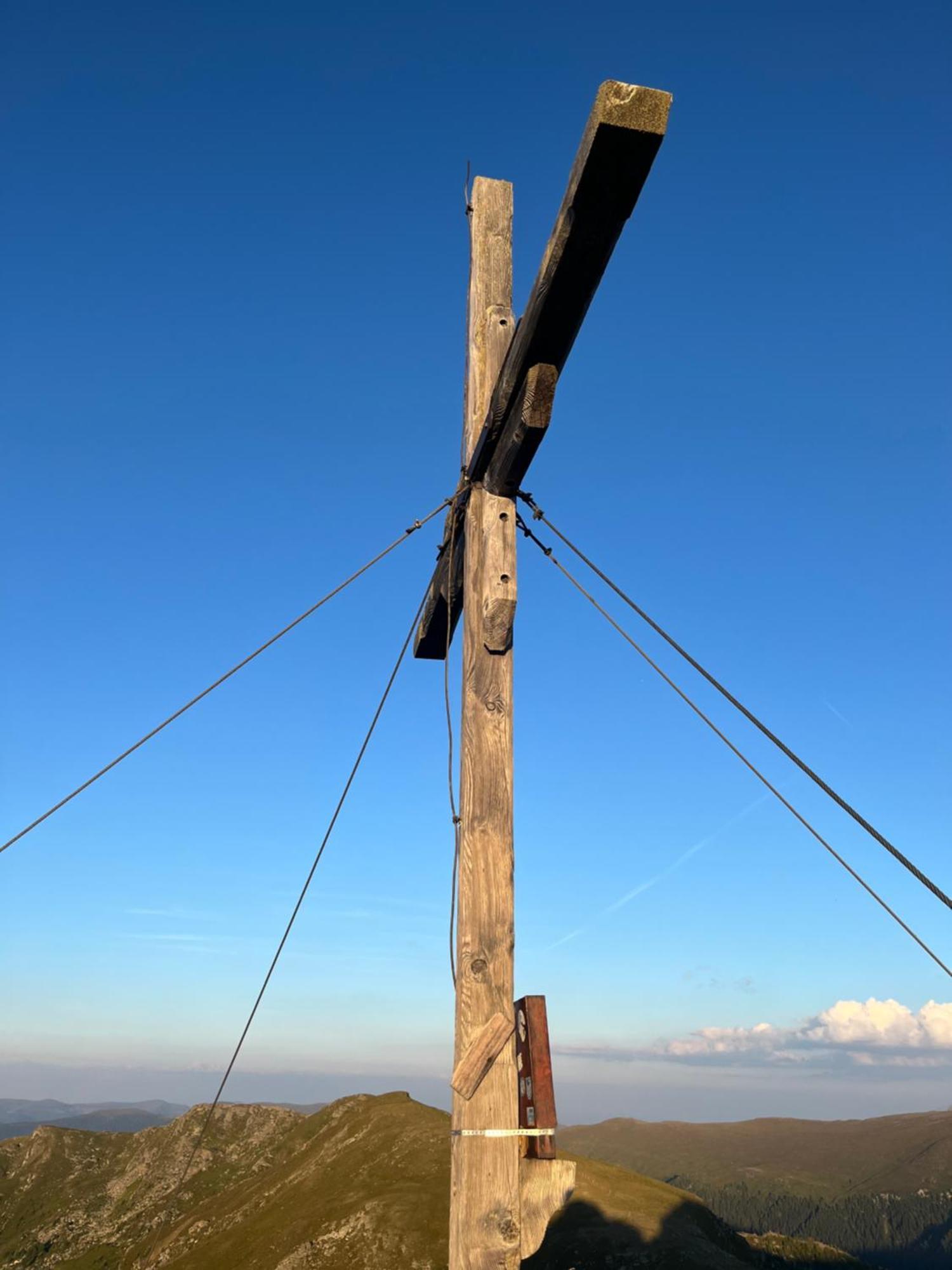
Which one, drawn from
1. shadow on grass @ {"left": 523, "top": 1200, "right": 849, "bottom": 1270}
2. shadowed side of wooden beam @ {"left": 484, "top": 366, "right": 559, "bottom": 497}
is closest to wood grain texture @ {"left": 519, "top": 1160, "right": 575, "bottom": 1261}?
shadowed side of wooden beam @ {"left": 484, "top": 366, "right": 559, "bottom": 497}

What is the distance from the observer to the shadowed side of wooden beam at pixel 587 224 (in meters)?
4.97

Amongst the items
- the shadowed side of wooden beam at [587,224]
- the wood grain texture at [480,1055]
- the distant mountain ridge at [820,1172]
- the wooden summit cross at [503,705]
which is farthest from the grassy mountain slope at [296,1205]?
the distant mountain ridge at [820,1172]

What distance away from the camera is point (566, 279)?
586cm

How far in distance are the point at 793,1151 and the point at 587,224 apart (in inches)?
7636

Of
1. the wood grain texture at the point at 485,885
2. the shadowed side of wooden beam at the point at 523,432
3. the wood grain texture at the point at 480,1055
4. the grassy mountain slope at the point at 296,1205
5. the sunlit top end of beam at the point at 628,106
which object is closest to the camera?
the sunlit top end of beam at the point at 628,106

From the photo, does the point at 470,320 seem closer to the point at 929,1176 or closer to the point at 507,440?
the point at 507,440

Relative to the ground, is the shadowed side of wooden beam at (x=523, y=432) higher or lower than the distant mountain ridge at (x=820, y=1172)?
higher

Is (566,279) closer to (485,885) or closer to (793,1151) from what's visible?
(485,885)

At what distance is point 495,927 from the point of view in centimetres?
613

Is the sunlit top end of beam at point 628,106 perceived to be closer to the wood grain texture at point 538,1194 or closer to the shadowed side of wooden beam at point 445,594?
the shadowed side of wooden beam at point 445,594

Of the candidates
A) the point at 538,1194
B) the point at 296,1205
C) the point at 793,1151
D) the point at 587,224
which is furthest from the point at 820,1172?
the point at 587,224

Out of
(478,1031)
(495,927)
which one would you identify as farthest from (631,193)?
(478,1031)

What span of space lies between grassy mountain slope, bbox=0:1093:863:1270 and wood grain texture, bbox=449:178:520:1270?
31.1 m

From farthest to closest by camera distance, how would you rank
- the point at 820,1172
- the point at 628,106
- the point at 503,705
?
the point at 820,1172 < the point at 503,705 < the point at 628,106
